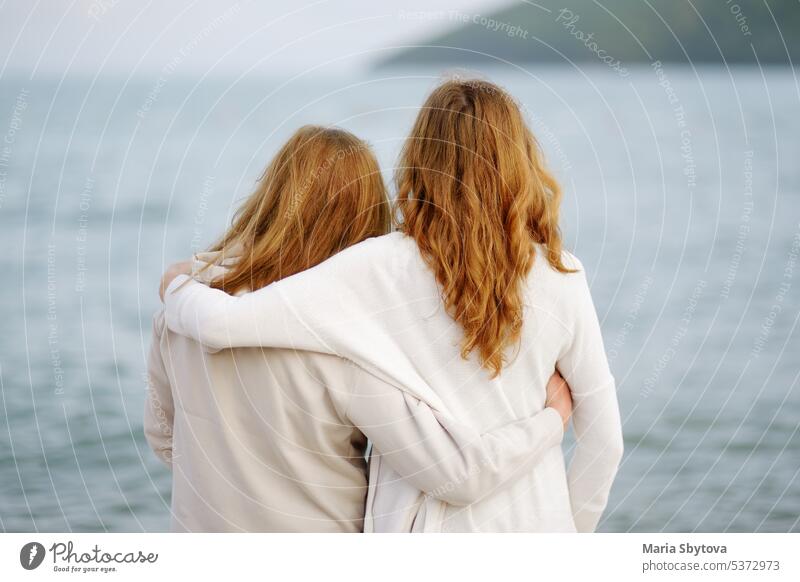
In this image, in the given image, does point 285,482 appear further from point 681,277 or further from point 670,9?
point 681,277

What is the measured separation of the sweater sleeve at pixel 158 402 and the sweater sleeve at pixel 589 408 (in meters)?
0.53

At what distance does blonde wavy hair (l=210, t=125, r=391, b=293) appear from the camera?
129 cm

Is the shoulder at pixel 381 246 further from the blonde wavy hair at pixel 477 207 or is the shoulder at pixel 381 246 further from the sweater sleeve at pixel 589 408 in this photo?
the sweater sleeve at pixel 589 408

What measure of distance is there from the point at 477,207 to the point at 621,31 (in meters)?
0.93

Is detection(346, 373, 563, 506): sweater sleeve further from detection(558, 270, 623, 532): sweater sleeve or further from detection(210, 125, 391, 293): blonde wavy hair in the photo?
detection(210, 125, 391, 293): blonde wavy hair

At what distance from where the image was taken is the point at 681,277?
3186 millimetres

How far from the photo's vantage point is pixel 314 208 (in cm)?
129
